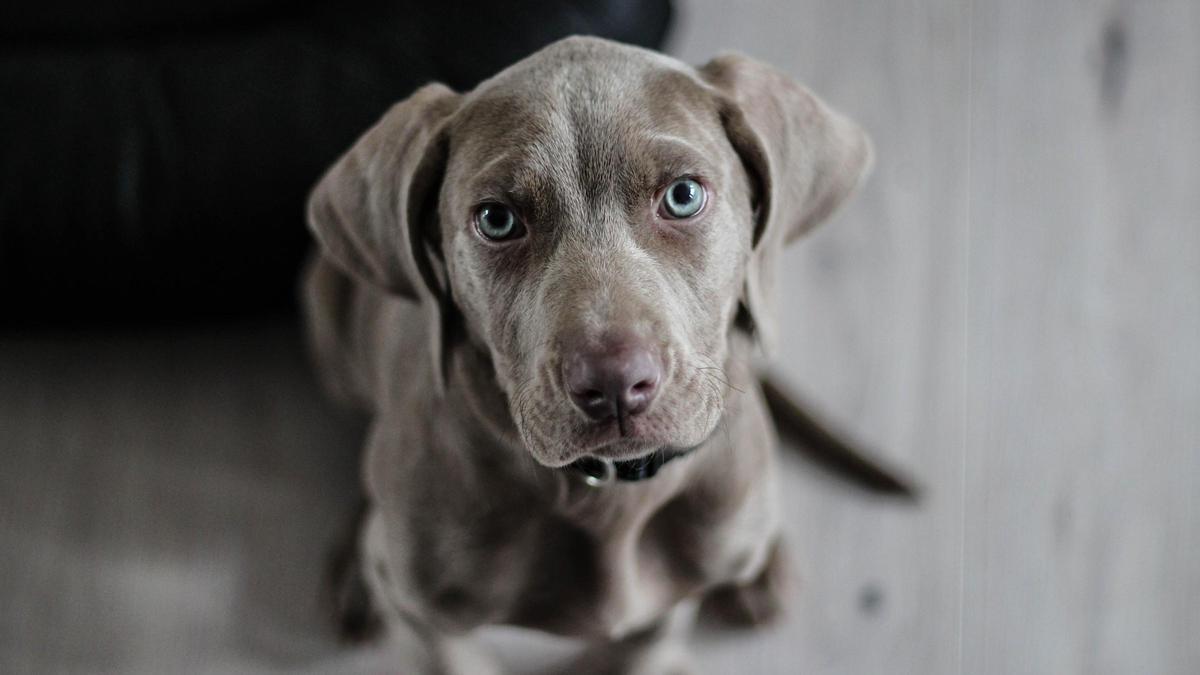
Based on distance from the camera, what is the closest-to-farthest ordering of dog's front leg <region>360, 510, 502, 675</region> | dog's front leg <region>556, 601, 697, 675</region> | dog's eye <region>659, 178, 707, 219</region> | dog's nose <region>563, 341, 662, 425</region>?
dog's nose <region>563, 341, 662, 425</region> → dog's eye <region>659, 178, 707, 219</region> → dog's front leg <region>360, 510, 502, 675</region> → dog's front leg <region>556, 601, 697, 675</region>

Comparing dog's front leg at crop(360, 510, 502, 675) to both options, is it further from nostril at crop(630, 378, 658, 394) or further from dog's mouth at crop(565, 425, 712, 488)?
nostril at crop(630, 378, 658, 394)

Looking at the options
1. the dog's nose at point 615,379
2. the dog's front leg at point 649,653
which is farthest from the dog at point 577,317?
the dog's front leg at point 649,653

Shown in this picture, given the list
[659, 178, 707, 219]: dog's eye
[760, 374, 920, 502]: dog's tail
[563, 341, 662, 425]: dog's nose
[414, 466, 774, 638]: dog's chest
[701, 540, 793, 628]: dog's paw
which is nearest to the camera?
[563, 341, 662, 425]: dog's nose

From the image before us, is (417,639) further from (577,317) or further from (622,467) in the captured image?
(577,317)

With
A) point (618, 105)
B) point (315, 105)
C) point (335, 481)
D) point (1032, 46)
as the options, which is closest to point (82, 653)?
point (335, 481)

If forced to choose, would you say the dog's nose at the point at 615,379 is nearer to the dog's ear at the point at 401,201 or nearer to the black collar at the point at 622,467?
the black collar at the point at 622,467

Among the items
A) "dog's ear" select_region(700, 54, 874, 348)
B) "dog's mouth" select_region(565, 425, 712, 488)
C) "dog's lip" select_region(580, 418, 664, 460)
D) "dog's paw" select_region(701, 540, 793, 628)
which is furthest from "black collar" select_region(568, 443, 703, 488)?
"dog's paw" select_region(701, 540, 793, 628)

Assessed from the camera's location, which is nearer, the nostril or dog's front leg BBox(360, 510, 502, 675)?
the nostril
